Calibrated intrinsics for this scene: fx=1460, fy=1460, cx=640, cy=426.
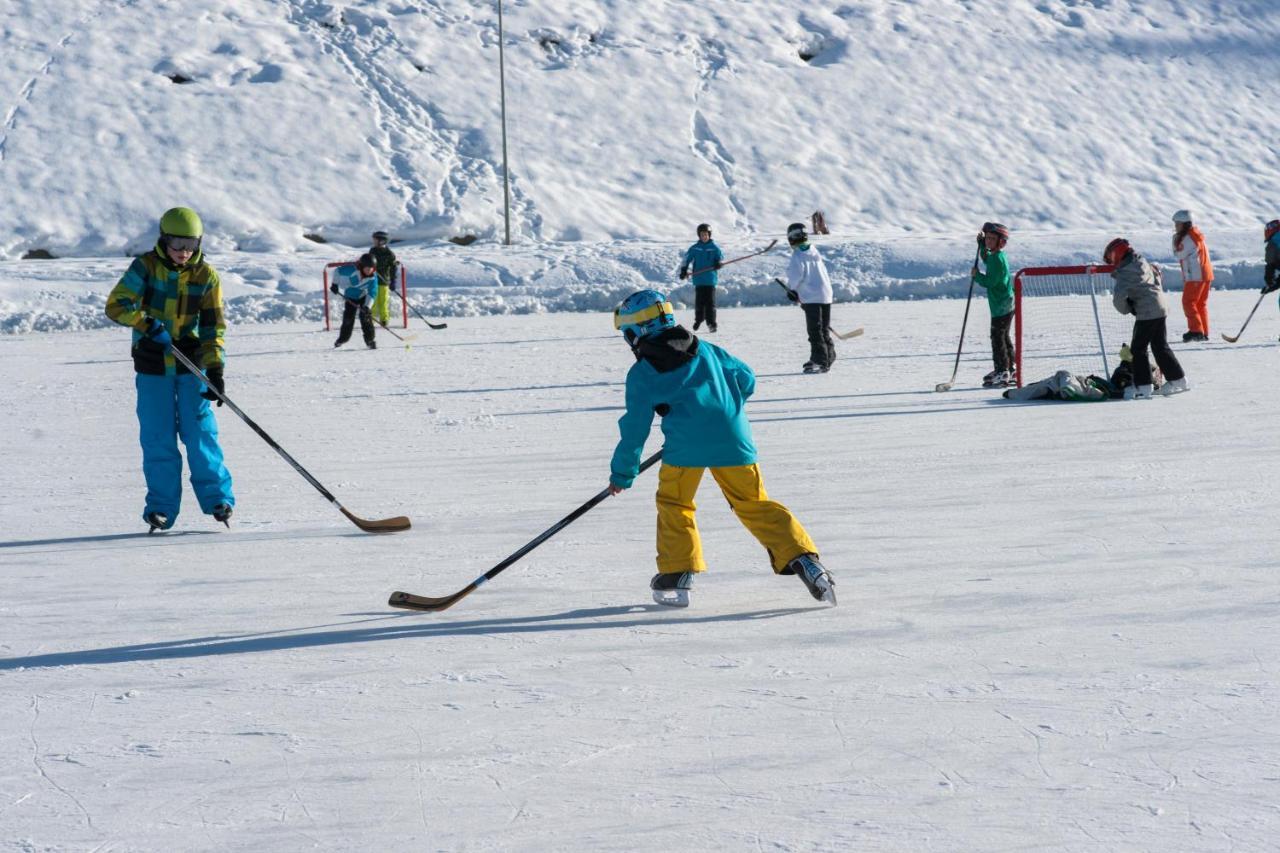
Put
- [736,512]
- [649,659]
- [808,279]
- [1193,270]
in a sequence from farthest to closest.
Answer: [1193,270] < [808,279] < [736,512] < [649,659]

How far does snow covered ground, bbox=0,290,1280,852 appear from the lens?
275 cm

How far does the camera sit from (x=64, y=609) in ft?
15.2

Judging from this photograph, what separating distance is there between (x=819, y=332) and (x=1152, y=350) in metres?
3.15

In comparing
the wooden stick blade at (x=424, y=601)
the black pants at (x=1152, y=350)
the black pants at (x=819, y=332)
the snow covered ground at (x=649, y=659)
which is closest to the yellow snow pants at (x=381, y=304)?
the black pants at (x=819, y=332)

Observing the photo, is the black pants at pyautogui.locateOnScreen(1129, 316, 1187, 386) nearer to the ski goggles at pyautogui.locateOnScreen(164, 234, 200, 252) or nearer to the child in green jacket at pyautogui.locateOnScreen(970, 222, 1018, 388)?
the child in green jacket at pyautogui.locateOnScreen(970, 222, 1018, 388)

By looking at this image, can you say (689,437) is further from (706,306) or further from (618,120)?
(618,120)

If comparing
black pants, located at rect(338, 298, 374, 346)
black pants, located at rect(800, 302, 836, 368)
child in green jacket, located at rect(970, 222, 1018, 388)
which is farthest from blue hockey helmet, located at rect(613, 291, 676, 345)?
black pants, located at rect(338, 298, 374, 346)

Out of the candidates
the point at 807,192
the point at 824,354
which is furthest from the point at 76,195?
the point at 824,354

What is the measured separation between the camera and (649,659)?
12.8 ft

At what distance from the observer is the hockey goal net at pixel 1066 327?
36.8ft

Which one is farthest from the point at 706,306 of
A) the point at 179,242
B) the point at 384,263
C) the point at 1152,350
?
the point at 179,242

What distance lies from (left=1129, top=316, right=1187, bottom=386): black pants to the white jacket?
9.29ft

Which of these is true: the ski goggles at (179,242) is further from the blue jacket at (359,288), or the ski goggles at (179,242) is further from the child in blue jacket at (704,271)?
the child in blue jacket at (704,271)

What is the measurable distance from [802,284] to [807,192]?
24087 millimetres
